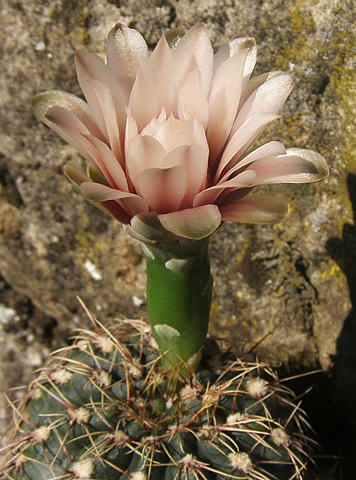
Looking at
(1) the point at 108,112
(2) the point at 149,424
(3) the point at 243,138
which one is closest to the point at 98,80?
(1) the point at 108,112

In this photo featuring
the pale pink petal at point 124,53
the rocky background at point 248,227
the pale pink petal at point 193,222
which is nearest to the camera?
the pale pink petal at point 193,222

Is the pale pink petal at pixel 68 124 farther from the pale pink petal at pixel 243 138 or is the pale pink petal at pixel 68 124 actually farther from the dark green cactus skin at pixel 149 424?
the dark green cactus skin at pixel 149 424

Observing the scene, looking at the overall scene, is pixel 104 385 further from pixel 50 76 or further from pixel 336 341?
pixel 50 76

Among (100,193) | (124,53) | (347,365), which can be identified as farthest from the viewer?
(347,365)

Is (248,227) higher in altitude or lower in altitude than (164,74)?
lower

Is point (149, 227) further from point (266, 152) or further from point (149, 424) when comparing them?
point (149, 424)

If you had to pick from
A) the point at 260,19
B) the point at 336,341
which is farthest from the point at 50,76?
the point at 336,341

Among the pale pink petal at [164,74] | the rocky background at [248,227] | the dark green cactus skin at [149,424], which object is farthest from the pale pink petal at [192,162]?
the rocky background at [248,227]
